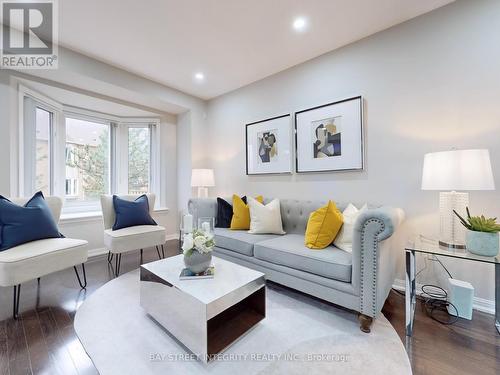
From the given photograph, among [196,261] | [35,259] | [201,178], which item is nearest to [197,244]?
[196,261]

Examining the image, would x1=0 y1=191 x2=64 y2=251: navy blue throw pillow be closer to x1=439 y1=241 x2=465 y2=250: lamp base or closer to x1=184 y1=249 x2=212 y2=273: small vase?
x1=184 y1=249 x2=212 y2=273: small vase

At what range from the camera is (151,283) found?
1.64 meters

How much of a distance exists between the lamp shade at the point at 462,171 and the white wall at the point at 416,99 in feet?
1.55

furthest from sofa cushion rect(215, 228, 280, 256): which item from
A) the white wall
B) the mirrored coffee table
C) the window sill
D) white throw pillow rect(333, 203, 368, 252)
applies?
the window sill

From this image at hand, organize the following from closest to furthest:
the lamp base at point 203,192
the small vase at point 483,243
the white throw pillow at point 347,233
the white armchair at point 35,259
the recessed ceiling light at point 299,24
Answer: the small vase at point 483,243, the white armchair at point 35,259, the white throw pillow at point 347,233, the recessed ceiling light at point 299,24, the lamp base at point 203,192

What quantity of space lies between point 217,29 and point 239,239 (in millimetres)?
2148

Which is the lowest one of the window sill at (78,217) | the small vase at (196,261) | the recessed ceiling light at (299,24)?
the small vase at (196,261)

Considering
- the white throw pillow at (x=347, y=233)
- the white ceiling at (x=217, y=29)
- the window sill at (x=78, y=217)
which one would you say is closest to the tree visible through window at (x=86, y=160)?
the window sill at (x=78, y=217)

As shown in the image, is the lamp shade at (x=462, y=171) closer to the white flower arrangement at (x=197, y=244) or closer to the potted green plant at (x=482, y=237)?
the potted green plant at (x=482, y=237)

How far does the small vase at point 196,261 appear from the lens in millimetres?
1561

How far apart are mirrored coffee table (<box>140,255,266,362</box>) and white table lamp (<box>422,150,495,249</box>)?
1418 mm

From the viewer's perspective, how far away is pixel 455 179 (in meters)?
1.53

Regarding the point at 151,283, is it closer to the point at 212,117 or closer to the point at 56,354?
the point at 56,354

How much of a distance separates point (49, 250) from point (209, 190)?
2.40m
